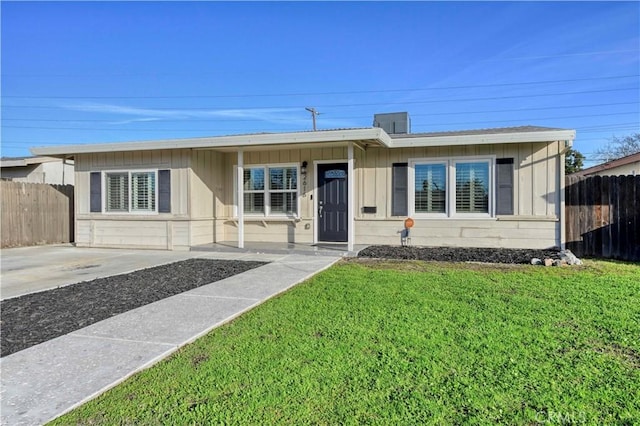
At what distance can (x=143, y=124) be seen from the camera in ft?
97.8

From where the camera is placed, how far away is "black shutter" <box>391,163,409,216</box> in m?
9.90

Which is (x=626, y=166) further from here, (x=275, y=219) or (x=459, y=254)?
(x=275, y=219)

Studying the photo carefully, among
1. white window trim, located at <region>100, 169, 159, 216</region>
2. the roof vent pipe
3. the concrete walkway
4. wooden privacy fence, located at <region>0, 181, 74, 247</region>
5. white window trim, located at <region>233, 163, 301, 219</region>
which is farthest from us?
the roof vent pipe

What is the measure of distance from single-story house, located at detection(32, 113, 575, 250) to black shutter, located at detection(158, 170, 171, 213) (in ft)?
0.10

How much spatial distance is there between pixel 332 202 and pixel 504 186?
13.7 feet

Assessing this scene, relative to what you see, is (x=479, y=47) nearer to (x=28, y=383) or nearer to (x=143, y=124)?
(x=28, y=383)

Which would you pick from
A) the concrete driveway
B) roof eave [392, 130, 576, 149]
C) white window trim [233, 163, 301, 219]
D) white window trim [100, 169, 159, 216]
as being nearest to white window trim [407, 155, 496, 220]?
roof eave [392, 130, 576, 149]

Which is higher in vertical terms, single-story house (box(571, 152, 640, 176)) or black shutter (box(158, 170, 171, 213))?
single-story house (box(571, 152, 640, 176))

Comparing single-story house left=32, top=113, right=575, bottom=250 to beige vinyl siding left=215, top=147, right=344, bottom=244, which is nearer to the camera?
single-story house left=32, top=113, right=575, bottom=250

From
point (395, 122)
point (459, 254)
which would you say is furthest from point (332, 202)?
point (395, 122)

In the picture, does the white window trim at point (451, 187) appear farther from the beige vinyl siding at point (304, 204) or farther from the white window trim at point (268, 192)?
the white window trim at point (268, 192)

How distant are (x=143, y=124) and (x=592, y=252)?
29.5 metres

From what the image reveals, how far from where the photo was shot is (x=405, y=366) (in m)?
2.91

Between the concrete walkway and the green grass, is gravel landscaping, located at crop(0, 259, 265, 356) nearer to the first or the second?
the concrete walkway
